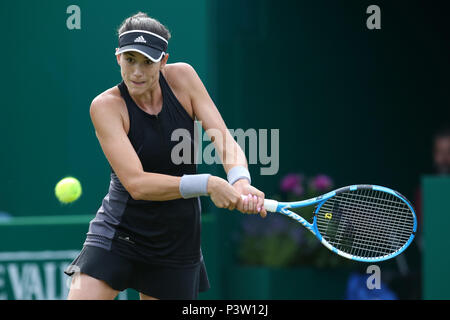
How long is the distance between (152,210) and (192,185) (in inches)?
11.8

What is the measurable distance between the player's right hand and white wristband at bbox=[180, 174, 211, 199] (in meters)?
0.02

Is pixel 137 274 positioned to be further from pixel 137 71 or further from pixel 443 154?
pixel 443 154

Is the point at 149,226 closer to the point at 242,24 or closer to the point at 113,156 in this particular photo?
the point at 113,156

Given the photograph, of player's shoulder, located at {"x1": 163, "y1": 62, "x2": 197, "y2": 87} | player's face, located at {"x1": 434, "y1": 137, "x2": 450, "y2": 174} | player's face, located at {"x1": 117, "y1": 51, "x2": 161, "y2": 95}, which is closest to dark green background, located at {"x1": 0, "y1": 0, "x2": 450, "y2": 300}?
player's face, located at {"x1": 434, "y1": 137, "x2": 450, "y2": 174}

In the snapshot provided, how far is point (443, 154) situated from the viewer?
6234 mm

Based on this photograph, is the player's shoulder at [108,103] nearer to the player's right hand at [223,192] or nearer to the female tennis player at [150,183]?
the female tennis player at [150,183]

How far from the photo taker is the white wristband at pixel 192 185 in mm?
3129

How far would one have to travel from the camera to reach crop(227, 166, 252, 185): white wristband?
10.8 feet

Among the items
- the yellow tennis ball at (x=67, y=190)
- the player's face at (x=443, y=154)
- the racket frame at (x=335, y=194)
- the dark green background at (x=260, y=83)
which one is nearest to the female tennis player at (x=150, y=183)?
the racket frame at (x=335, y=194)

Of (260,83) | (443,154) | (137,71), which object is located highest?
(260,83)

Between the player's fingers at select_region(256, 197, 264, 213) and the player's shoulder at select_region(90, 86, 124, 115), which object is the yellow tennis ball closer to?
the player's shoulder at select_region(90, 86, 124, 115)

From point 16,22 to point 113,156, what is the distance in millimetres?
3402

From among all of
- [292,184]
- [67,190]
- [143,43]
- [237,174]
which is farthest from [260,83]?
[143,43]

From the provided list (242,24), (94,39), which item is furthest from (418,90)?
(94,39)
